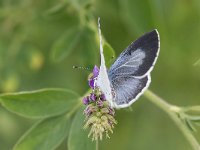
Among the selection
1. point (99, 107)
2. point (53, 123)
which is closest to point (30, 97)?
point (53, 123)

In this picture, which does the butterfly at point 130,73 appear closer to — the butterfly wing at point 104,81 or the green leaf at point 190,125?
the butterfly wing at point 104,81

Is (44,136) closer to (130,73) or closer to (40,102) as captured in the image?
(40,102)

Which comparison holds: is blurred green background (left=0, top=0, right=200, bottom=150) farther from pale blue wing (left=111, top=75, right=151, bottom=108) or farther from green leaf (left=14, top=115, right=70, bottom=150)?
pale blue wing (left=111, top=75, right=151, bottom=108)

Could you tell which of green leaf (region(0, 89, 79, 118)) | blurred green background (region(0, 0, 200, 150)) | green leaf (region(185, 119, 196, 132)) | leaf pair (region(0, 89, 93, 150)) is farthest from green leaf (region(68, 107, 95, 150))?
blurred green background (region(0, 0, 200, 150))

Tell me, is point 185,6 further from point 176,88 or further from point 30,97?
point 30,97

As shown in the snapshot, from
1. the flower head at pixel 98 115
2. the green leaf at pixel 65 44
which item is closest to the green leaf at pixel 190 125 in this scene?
the flower head at pixel 98 115

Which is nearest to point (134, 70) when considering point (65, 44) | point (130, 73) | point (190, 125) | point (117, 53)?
point (130, 73)

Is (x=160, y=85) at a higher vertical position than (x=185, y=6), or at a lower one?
lower
